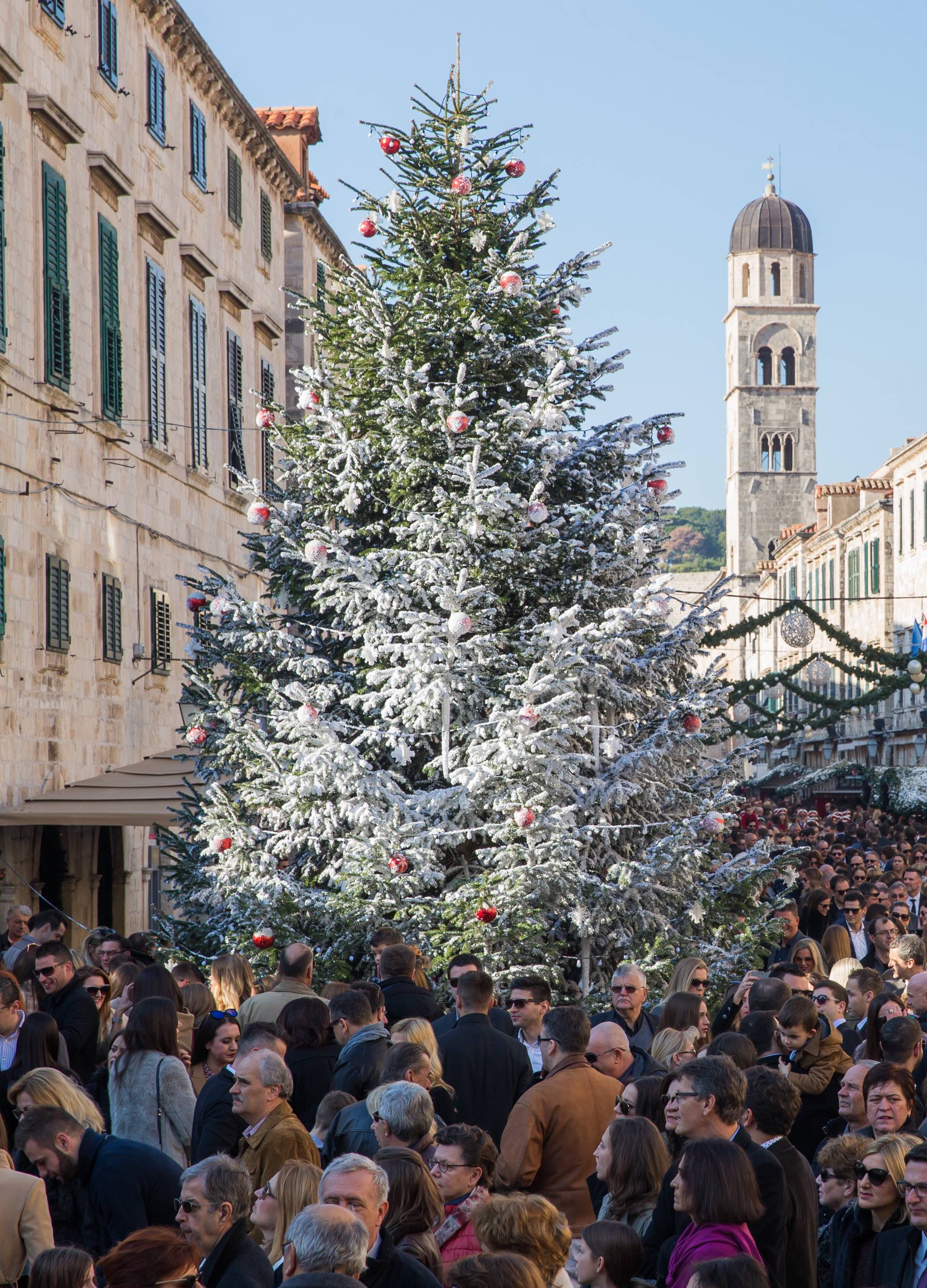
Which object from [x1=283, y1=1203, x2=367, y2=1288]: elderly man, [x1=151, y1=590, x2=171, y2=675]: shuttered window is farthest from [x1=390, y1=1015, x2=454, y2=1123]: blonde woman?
[x1=151, y1=590, x2=171, y2=675]: shuttered window

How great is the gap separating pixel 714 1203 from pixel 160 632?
16427 mm

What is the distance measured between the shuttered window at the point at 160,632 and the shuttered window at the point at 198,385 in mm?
2255

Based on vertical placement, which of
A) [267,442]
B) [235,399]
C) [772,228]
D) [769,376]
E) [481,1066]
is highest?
[772,228]

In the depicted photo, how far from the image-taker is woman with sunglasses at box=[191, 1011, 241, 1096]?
7285 millimetres

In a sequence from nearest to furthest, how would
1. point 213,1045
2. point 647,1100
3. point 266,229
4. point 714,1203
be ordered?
1. point 714,1203
2. point 647,1100
3. point 213,1045
4. point 266,229

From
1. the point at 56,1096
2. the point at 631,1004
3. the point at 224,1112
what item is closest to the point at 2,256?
the point at 631,1004

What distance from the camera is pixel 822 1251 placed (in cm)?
563

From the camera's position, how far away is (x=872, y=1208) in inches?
201

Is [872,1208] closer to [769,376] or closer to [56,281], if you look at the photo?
[56,281]

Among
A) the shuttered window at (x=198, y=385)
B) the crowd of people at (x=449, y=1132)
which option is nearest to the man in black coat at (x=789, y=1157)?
the crowd of people at (x=449, y=1132)

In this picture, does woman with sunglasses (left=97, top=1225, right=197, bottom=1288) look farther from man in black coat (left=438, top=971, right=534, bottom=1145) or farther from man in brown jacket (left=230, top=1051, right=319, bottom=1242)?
man in black coat (left=438, top=971, right=534, bottom=1145)

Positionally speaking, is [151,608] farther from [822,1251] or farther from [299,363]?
[822,1251]

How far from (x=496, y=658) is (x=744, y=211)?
8439 cm

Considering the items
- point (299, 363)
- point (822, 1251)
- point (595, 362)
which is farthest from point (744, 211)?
point (822, 1251)
